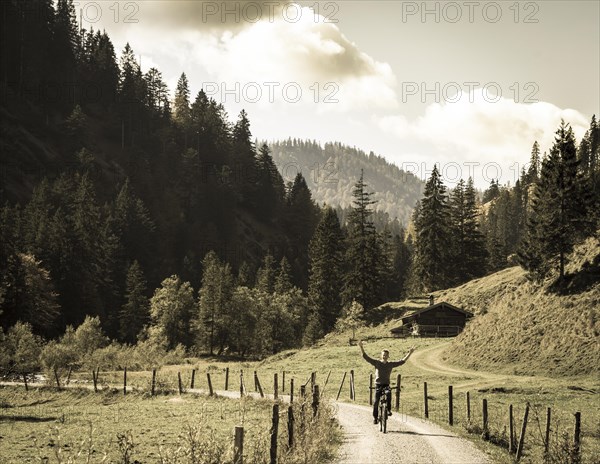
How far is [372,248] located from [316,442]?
71.7 m

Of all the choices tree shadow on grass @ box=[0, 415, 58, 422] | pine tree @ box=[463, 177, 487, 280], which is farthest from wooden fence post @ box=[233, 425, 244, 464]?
pine tree @ box=[463, 177, 487, 280]

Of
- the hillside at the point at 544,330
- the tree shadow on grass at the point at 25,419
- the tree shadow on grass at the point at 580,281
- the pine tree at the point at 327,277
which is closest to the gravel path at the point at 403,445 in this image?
the tree shadow on grass at the point at 25,419

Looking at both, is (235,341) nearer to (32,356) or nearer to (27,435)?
(32,356)

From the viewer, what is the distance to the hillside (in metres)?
41.3

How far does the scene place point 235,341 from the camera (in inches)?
3024

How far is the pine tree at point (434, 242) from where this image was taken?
86188mm

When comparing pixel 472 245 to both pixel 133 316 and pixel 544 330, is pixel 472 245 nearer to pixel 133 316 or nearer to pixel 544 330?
pixel 544 330

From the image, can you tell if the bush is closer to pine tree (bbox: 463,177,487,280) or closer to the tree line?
the tree line

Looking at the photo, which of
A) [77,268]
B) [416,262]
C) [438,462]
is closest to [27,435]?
[438,462]

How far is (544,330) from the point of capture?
149ft

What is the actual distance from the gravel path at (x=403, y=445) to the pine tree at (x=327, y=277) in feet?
204

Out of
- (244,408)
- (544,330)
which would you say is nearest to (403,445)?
(244,408)

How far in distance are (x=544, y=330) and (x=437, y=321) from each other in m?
24.8

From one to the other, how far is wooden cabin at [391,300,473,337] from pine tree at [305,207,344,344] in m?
15.7
